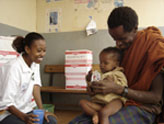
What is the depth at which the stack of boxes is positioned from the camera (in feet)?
8.80

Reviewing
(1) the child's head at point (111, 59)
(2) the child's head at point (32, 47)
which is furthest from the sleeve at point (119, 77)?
(2) the child's head at point (32, 47)

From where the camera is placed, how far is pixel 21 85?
A: 58.8 inches

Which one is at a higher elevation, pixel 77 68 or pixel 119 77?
pixel 119 77

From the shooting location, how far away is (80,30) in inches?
128

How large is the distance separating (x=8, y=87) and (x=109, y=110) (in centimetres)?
91

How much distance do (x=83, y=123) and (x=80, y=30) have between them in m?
2.48

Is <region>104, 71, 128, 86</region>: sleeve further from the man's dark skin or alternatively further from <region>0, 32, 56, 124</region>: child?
<region>0, 32, 56, 124</region>: child

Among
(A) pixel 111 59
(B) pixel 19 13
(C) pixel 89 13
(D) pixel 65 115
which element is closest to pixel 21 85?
(A) pixel 111 59

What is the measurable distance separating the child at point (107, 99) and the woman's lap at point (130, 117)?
1.3 inches

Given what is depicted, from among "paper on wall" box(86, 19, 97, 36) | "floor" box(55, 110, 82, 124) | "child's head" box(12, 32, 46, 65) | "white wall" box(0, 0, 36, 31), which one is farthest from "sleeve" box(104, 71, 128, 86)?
"white wall" box(0, 0, 36, 31)

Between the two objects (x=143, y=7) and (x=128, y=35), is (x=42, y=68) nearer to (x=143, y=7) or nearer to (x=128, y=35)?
(x=143, y=7)

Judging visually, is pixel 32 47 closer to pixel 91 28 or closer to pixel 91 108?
pixel 91 108

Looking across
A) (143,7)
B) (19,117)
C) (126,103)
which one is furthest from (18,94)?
(143,7)

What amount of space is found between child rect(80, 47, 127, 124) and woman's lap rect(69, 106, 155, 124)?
0.03m
